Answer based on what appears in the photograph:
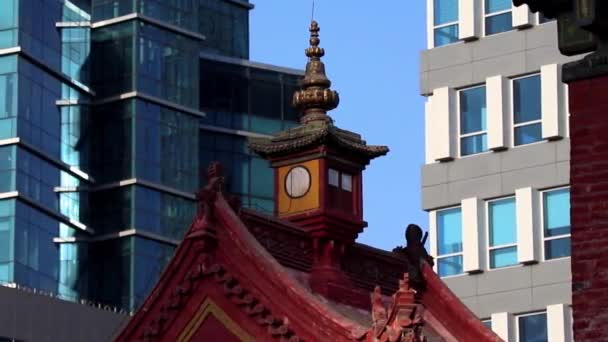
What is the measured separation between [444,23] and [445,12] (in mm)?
316

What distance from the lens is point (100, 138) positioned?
10550cm

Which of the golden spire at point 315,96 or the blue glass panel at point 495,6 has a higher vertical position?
the blue glass panel at point 495,6

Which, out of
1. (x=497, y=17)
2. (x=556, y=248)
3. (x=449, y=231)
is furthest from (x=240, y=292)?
(x=497, y=17)

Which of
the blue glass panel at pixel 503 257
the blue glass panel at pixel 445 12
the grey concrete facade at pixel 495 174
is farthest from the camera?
the blue glass panel at pixel 445 12

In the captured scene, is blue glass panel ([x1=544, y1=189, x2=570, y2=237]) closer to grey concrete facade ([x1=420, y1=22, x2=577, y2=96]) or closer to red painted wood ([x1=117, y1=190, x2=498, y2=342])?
grey concrete facade ([x1=420, y1=22, x2=577, y2=96])

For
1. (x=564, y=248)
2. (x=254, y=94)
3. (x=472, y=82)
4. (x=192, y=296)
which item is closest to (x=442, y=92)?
(x=472, y=82)

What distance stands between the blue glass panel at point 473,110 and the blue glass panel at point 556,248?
410cm

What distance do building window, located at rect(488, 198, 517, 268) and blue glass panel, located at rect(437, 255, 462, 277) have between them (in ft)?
3.32

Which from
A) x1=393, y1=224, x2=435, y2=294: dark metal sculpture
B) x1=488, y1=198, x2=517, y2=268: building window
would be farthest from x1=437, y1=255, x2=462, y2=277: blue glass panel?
x1=393, y1=224, x2=435, y2=294: dark metal sculpture

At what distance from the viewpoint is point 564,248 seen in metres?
54.6

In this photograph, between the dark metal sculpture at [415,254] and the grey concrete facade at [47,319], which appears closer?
the dark metal sculpture at [415,254]

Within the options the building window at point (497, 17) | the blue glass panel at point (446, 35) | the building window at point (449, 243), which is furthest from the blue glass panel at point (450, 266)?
the building window at point (497, 17)

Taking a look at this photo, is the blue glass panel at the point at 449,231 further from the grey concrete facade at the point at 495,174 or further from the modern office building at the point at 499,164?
the grey concrete facade at the point at 495,174

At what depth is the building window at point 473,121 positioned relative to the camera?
57125 millimetres
